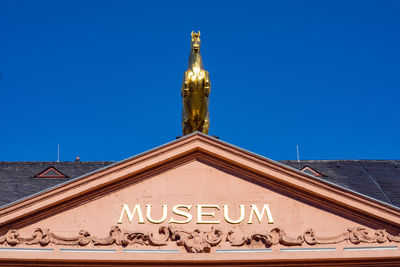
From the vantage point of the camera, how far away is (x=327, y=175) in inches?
1115

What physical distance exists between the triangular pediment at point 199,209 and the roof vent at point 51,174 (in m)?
7.79

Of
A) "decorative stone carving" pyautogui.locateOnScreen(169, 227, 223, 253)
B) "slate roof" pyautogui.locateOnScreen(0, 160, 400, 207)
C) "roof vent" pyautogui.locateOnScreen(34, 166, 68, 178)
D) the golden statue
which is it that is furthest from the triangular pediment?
"roof vent" pyautogui.locateOnScreen(34, 166, 68, 178)

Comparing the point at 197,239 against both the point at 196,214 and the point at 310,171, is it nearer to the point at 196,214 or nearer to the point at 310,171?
the point at 196,214

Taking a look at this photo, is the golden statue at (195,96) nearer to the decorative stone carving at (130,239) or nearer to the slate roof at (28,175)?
the decorative stone carving at (130,239)

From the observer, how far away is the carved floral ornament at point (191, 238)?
2002 centimetres

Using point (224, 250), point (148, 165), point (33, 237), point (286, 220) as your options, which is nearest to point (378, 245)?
point (286, 220)

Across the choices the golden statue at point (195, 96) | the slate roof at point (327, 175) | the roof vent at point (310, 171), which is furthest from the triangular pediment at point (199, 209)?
the roof vent at point (310, 171)

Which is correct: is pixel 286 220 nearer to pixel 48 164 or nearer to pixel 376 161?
pixel 376 161

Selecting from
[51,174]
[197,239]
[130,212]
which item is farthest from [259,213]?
[51,174]

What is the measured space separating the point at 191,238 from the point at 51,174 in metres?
10.4

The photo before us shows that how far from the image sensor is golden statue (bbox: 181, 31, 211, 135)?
79.6ft

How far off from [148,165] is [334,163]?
11648 millimetres

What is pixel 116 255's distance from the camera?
19.8m

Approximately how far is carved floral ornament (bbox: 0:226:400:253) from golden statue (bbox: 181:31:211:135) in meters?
5.01
